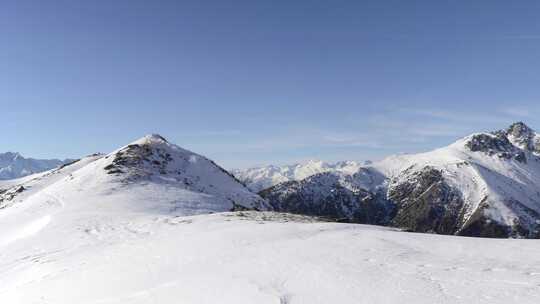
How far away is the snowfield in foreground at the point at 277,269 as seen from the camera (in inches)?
519

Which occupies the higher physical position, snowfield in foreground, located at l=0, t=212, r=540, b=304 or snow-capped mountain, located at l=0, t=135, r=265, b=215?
snow-capped mountain, located at l=0, t=135, r=265, b=215

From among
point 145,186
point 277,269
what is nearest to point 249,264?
point 277,269

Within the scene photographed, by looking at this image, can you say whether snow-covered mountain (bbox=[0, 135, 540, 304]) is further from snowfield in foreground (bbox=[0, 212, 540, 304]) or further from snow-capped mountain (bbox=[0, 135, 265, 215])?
snow-capped mountain (bbox=[0, 135, 265, 215])

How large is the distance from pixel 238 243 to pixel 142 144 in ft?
227

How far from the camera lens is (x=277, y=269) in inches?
645

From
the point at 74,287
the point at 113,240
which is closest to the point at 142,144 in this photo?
the point at 113,240

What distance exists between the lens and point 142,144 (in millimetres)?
86875

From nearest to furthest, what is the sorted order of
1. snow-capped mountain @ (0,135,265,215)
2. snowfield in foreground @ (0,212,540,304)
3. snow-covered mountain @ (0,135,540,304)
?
snowfield in foreground @ (0,212,540,304)
snow-covered mountain @ (0,135,540,304)
snow-capped mountain @ (0,135,265,215)

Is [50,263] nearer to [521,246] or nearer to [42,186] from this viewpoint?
[521,246]

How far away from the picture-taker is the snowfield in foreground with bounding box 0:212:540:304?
1317 centimetres

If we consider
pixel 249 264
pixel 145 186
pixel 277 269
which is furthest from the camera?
pixel 145 186

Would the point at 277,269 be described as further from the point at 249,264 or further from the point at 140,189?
the point at 140,189

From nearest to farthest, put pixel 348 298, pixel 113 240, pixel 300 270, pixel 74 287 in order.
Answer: pixel 348 298
pixel 300 270
pixel 74 287
pixel 113 240

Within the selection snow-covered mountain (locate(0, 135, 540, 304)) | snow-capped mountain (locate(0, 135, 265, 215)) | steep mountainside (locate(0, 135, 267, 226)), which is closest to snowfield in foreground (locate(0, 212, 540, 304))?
snow-covered mountain (locate(0, 135, 540, 304))
